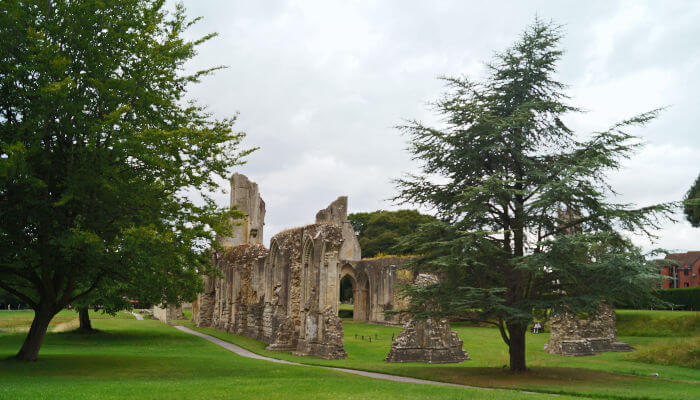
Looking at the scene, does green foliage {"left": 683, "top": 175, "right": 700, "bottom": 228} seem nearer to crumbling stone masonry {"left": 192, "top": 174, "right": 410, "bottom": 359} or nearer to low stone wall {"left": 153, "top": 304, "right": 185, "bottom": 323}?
crumbling stone masonry {"left": 192, "top": 174, "right": 410, "bottom": 359}

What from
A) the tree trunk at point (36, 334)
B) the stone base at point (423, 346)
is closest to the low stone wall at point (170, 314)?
the tree trunk at point (36, 334)

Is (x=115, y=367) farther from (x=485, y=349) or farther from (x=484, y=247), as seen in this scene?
(x=485, y=349)

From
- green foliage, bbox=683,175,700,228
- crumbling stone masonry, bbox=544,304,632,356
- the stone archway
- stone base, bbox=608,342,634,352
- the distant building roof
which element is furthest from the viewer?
the distant building roof

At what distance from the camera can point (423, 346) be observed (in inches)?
721

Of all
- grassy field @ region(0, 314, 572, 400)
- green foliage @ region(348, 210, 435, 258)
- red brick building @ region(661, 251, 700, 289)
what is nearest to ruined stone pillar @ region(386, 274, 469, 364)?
grassy field @ region(0, 314, 572, 400)

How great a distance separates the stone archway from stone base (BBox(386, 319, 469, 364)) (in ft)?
82.1

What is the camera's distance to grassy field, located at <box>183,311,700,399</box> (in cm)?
1219

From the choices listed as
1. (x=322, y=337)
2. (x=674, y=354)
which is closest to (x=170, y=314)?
(x=322, y=337)

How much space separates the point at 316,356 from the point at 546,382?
29.1ft

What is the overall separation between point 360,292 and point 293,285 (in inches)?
848

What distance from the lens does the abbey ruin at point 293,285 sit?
2058 centimetres

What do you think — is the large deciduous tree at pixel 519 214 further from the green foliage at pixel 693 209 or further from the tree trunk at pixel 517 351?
the green foliage at pixel 693 209

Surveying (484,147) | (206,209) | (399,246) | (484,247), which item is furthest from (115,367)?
(484,147)

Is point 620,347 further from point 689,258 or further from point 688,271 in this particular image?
point 689,258
